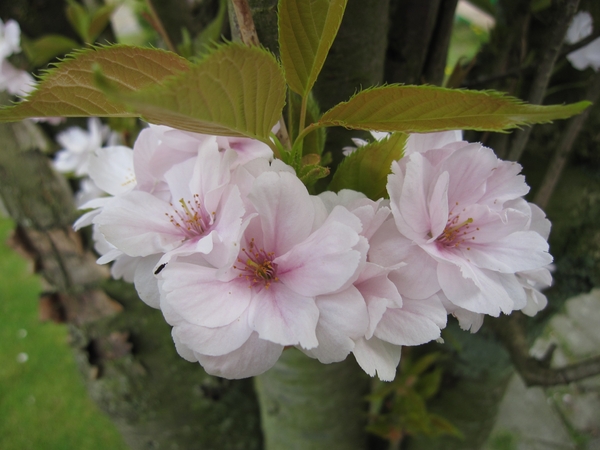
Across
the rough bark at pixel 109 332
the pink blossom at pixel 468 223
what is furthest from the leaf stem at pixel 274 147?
the rough bark at pixel 109 332

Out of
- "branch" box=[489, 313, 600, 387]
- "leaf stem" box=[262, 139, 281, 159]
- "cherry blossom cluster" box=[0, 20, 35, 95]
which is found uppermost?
"leaf stem" box=[262, 139, 281, 159]

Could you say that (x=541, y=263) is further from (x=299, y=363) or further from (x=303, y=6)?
(x=299, y=363)

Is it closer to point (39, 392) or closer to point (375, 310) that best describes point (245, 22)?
point (375, 310)

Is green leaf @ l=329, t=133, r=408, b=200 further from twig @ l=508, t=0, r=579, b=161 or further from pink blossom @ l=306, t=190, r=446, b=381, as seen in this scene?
twig @ l=508, t=0, r=579, b=161

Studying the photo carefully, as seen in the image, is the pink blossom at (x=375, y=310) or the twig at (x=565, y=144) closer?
the pink blossom at (x=375, y=310)

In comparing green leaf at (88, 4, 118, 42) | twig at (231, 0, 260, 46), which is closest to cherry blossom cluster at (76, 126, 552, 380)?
twig at (231, 0, 260, 46)

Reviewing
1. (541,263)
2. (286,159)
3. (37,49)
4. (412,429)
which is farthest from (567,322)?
(37,49)

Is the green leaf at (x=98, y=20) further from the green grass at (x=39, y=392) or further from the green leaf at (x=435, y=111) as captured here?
the green grass at (x=39, y=392)
